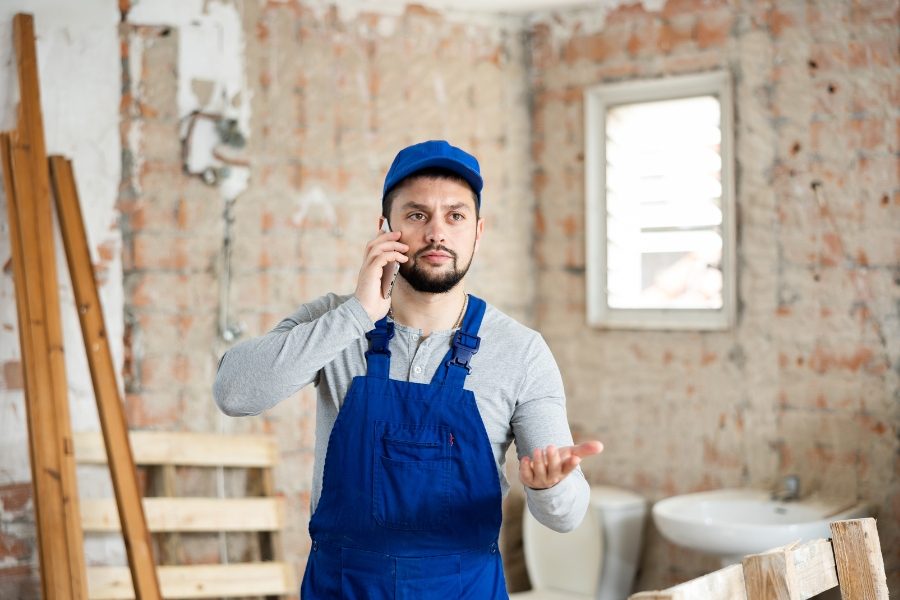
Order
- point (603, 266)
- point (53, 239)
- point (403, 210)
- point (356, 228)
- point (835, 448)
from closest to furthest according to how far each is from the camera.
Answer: point (403, 210) < point (53, 239) < point (835, 448) < point (356, 228) < point (603, 266)

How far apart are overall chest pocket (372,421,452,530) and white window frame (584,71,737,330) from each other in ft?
7.89

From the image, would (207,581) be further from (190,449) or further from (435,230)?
(435,230)

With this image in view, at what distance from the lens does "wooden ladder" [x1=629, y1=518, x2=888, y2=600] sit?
4.91ft

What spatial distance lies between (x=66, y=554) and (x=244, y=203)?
4.62ft

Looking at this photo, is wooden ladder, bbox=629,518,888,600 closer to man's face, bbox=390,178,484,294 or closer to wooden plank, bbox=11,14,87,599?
man's face, bbox=390,178,484,294

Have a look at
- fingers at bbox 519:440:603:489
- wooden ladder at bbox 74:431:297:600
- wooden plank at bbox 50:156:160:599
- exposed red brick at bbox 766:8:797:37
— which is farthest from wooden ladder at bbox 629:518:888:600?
exposed red brick at bbox 766:8:797:37

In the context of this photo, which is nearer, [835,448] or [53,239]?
[53,239]

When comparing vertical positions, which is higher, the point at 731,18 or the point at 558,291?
the point at 731,18

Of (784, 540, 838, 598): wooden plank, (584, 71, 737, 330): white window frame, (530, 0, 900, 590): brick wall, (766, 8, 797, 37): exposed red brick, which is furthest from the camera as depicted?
(584, 71, 737, 330): white window frame

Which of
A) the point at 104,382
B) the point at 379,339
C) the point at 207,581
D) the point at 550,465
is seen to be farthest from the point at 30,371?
the point at 550,465

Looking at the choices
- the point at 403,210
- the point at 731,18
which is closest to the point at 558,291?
the point at 731,18

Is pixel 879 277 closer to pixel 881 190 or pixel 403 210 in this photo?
pixel 881 190

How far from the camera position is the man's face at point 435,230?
217 cm

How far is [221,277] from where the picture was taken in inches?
156
